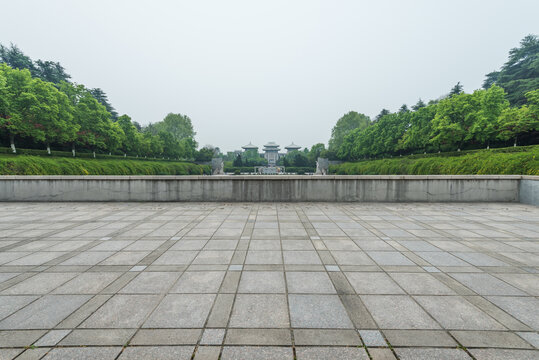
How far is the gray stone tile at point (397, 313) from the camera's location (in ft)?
8.28

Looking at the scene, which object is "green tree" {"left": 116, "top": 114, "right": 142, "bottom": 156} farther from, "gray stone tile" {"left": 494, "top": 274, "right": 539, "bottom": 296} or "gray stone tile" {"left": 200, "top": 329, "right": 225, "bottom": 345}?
"gray stone tile" {"left": 494, "top": 274, "right": 539, "bottom": 296}

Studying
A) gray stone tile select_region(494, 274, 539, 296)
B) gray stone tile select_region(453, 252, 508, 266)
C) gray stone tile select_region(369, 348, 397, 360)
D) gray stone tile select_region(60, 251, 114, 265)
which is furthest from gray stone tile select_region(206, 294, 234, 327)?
gray stone tile select_region(453, 252, 508, 266)

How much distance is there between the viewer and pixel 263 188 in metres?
10.9

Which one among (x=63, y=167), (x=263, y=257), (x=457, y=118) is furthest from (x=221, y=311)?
(x=457, y=118)

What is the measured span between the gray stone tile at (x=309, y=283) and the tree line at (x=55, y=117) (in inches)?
1239

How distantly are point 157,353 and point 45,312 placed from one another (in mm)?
1892

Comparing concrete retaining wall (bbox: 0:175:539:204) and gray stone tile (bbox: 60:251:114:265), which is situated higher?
concrete retaining wall (bbox: 0:175:539:204)

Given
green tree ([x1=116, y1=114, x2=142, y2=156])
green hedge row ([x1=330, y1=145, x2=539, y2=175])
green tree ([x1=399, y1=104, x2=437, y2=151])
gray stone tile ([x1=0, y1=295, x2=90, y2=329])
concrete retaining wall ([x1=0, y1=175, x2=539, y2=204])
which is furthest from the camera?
green tree ([x1=116, y1=114, x2=142, y2=156])

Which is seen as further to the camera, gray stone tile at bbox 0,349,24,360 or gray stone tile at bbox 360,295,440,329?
gray stone tile at bbox 360,295,440,329

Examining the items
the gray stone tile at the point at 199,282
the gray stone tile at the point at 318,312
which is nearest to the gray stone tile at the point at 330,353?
the gray stone tile at the point at 318,312

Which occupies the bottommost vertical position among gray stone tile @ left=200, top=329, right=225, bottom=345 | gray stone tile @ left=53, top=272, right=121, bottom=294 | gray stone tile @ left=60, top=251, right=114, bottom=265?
gray stone tile @ left=200, top=329, right=225, bottom=345

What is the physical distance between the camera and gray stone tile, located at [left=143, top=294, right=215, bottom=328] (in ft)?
8.30

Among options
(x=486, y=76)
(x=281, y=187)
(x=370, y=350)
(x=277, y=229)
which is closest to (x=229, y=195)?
A: (x=281, y=187)

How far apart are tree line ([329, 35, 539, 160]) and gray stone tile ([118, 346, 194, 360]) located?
107 ft
